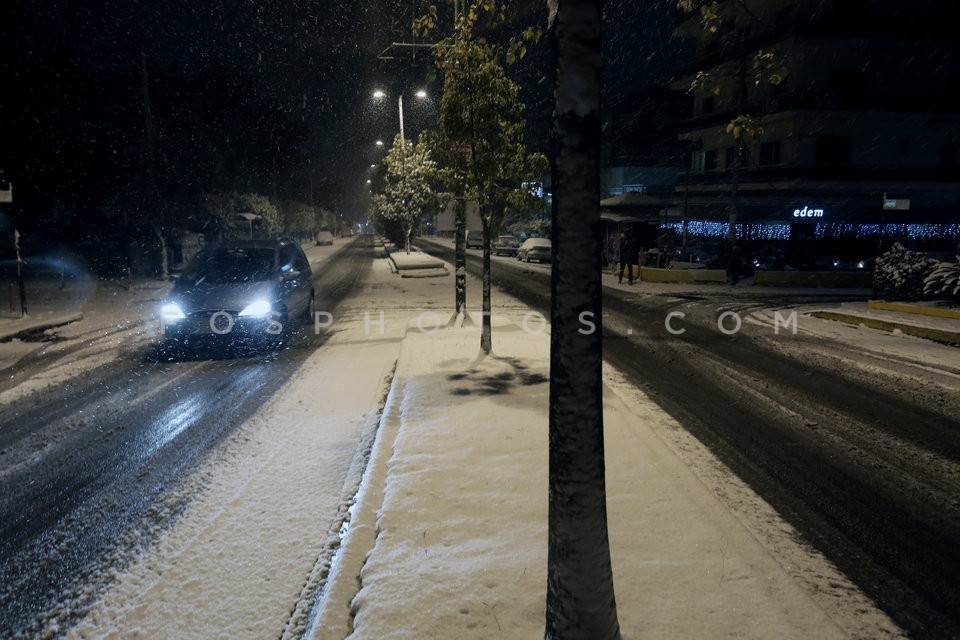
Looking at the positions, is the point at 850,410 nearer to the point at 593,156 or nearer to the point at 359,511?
the point at 359,511

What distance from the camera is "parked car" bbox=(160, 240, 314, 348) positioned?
33.1 feet

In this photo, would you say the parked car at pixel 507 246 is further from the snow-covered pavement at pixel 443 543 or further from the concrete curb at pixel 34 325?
the snow-covered pavement at pixel 443 543

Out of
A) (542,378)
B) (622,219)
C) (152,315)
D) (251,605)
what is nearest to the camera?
(251,605)

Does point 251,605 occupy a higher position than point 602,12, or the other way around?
point 602,12

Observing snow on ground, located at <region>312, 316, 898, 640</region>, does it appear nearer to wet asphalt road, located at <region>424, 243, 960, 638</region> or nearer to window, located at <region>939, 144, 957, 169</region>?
wet asphalt road, located at <region>424, 243, 960, 638</region>

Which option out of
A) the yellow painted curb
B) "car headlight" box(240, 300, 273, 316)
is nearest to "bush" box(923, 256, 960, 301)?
the yellow painted curb

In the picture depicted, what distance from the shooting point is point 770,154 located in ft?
113

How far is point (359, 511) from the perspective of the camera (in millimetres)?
4395

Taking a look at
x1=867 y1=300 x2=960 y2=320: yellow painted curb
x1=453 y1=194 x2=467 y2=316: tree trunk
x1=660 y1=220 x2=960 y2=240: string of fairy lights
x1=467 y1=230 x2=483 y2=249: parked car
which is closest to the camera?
x1=453 y1=194 x2=467 y2=316: tree trunk

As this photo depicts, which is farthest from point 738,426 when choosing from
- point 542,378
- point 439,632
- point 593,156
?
point 593,156

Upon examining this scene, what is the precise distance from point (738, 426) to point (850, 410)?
5.81 feet

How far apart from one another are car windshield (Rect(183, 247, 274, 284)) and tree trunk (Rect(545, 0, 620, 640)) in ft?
31.1

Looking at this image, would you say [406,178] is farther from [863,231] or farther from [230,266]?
[863,231]

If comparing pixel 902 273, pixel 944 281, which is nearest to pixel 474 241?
pixel 902 273
